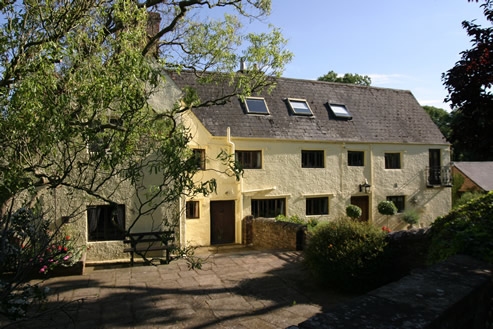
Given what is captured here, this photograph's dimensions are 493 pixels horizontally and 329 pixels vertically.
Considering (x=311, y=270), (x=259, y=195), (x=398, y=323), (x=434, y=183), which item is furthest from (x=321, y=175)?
(x=398, y=323)

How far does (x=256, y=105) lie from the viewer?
17953 mm

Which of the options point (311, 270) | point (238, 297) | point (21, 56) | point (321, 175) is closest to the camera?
point (21, 56)

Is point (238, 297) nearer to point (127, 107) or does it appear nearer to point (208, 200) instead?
point (127, 107)

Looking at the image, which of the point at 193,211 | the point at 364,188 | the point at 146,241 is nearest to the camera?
the point at 146,241

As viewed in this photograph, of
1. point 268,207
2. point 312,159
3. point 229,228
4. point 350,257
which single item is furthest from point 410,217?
point 350,257

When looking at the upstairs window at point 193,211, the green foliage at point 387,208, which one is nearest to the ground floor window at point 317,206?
the green foliage at point 387,208

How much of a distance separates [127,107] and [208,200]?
1111 cm

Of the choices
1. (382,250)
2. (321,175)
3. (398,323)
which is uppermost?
(321,175)

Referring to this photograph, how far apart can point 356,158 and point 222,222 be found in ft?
27.8

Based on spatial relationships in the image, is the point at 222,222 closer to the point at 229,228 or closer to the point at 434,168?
the point at 229,228

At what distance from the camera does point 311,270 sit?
26.3 ft

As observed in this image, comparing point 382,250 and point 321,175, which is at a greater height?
point 321,175

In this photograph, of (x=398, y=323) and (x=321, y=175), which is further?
(x=321, y=175)

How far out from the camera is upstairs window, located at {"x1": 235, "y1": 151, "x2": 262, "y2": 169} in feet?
53.9
